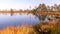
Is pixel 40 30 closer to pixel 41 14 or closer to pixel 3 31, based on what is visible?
pixel 3 31

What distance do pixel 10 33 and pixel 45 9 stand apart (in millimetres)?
5768

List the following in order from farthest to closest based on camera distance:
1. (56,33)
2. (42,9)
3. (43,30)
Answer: (42,9)
(43,30)
(56,33)

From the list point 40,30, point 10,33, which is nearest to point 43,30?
point 40,30

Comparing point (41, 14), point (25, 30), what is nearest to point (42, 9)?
point (41, 14)

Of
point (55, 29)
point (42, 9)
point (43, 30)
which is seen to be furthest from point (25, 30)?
point (42, 9)

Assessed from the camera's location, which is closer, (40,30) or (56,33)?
Answer: (56,33)

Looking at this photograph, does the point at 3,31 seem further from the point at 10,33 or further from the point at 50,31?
the point at 50,31

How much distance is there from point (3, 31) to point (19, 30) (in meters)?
0.46

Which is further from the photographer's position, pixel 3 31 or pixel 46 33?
pixel 3 31

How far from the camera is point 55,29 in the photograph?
4.04 meters

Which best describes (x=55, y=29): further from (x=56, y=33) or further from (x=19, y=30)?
(x=19, y=30)

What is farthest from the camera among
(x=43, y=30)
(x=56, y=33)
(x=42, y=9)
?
(x=42, y=9)

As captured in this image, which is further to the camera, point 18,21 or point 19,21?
point 18,21

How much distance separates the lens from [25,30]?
171 inches
